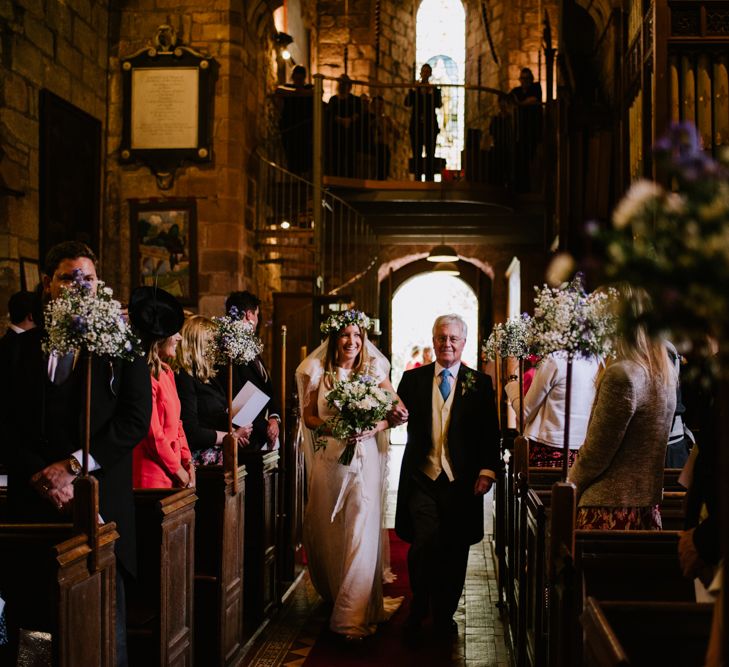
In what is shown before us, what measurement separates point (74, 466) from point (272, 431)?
2617 millimetres

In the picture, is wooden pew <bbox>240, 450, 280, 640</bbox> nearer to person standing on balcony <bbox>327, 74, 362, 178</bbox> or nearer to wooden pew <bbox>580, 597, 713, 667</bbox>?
wooden pew <bbox>580, 597, 713, 667</bbox>

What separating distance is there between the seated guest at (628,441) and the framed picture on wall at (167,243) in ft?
24.0

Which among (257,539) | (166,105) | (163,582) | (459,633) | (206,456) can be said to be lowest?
(459,633)

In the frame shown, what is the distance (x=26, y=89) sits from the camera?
26.6 ft

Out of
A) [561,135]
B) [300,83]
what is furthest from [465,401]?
[300,83]

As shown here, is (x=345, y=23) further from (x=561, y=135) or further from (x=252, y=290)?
(x=561, y=135)

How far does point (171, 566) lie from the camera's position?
3701 mm

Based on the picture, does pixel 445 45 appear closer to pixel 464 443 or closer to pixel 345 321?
pixel 345 321

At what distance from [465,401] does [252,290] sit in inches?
244

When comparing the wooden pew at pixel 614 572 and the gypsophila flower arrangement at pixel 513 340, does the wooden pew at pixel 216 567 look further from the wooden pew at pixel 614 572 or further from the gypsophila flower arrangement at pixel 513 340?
the wooden pew at pixel 614 572

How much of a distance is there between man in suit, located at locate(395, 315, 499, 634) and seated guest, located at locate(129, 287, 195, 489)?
1320 millimetres

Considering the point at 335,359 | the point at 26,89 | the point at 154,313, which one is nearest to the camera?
the point at 154,313

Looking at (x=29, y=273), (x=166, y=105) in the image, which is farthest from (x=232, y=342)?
(x=166, y=105)

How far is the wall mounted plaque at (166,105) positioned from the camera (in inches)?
402
